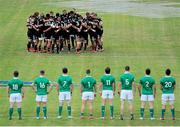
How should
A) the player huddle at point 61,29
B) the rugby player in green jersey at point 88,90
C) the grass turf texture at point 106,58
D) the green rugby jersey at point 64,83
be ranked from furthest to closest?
1. the player huddle at point 61,29
2. the grass turf texture at point 106,58
3. the rugby player in green jersey at point 88,90
4. the green rugby jersey at point 64,83

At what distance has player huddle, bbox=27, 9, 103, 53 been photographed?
4803 cm

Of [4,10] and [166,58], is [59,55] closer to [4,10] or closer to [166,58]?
[166,58]

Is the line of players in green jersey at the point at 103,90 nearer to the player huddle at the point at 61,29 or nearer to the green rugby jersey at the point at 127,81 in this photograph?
the green rugby jersey at the point at 127,81

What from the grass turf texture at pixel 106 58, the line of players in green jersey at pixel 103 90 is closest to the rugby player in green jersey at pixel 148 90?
the line of players in green jersey at pixel 103 90

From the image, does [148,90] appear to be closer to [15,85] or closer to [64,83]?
[64,83]

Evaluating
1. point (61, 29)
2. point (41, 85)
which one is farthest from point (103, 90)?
point (61, 29)

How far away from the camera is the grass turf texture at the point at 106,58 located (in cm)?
3453

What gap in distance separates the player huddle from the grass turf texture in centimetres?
86

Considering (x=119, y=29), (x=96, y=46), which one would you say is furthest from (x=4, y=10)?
(x=96, y=46)

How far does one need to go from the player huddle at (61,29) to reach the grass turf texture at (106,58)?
861 millimetres

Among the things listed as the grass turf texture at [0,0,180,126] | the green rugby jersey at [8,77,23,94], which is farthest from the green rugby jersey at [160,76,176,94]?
the green rugby jersey at [8,77,23,94]

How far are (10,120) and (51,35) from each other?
15.8 m

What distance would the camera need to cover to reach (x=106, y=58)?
156 ft

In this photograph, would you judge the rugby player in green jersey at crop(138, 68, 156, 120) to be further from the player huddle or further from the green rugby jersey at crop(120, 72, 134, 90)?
the player huddle
